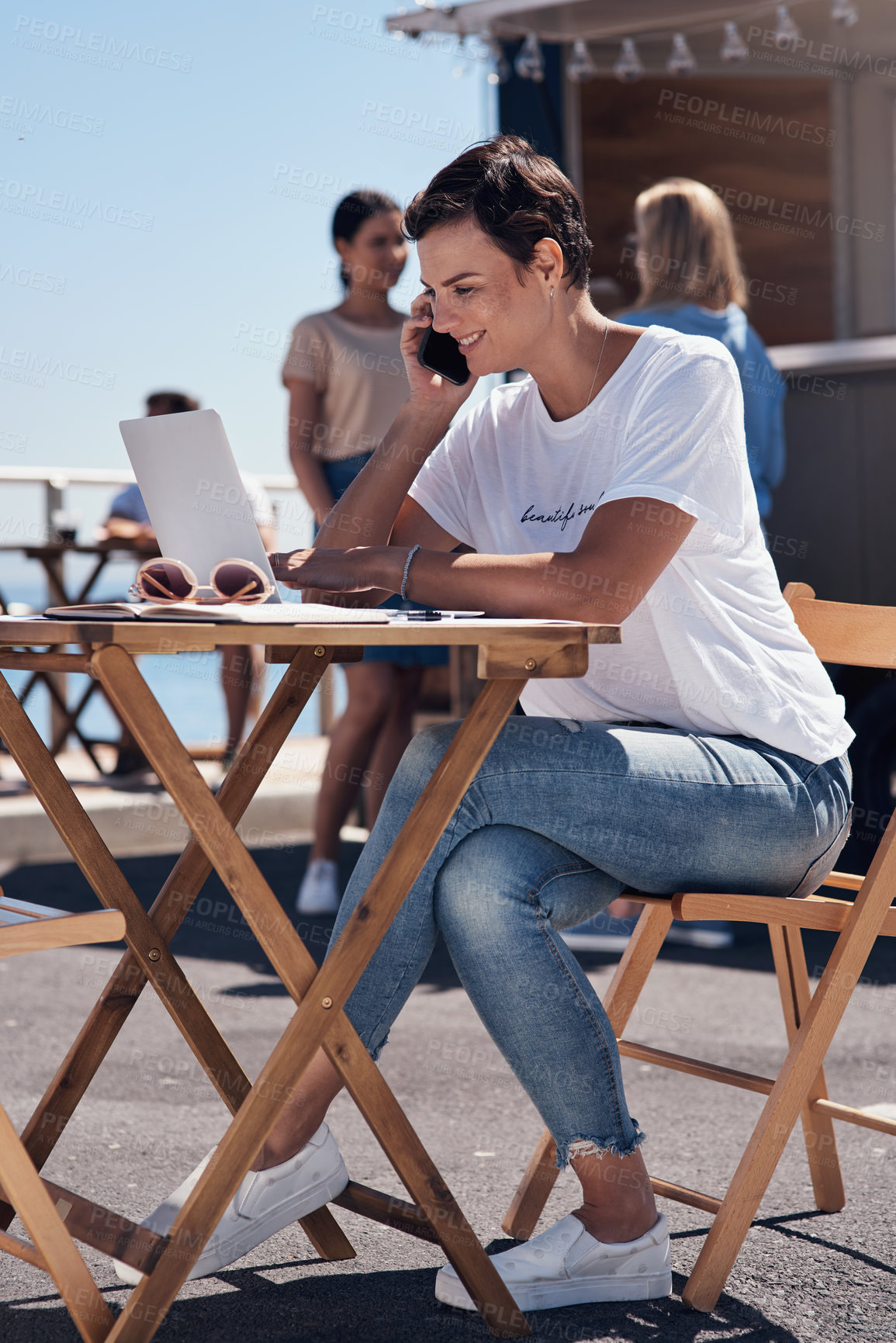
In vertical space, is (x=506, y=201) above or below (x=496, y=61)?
below

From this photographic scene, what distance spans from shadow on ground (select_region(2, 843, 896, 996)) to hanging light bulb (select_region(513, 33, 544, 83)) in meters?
3.01

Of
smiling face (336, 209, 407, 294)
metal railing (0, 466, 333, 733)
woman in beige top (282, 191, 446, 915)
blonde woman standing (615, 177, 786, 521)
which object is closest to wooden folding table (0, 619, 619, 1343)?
blonde woman standing (615, 177, 786, 521)

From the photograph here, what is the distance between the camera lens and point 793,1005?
7.25 feet

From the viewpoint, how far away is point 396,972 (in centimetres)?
177

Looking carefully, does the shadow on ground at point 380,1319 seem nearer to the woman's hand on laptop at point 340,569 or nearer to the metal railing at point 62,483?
the woman's hand on laptop at point 340,569

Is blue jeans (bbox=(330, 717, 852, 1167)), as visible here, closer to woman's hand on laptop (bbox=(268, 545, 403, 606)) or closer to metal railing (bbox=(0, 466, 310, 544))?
woman's hand on laptop (bbox=(268, 545, 403, 606))

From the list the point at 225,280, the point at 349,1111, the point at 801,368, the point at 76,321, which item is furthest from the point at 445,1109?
the point at 76,321

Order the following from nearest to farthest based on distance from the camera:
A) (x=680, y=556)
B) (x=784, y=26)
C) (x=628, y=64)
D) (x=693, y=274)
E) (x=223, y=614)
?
(x=223, y=614), (x=680, y=556), (x=693, y=274), (x=784, y=26), (x=628, y=64)

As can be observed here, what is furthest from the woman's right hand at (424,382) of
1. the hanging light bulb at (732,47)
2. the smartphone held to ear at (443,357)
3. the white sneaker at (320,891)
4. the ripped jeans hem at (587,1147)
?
the hanging light bulb at (732,47)

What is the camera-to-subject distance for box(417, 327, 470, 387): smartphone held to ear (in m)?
2.23

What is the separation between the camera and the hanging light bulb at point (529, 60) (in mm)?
5410

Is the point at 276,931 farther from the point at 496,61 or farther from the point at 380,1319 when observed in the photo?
the point at 496,61

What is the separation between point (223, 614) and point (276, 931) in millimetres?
360

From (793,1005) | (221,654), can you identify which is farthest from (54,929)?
(221,654)
